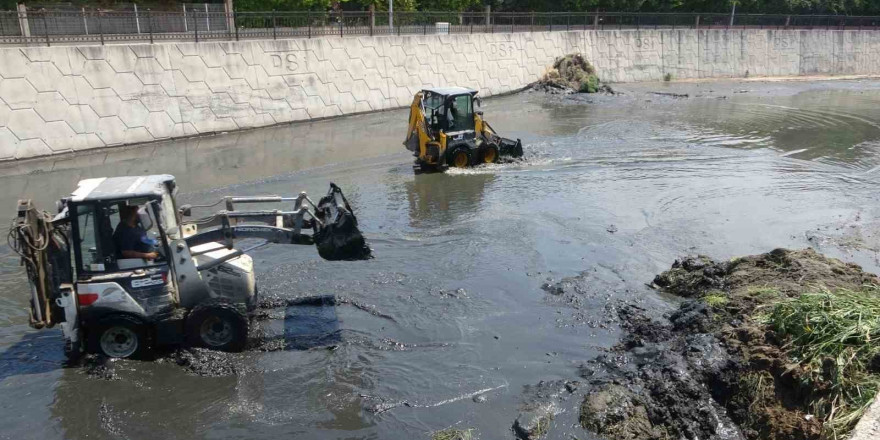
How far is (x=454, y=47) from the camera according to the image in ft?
99.9

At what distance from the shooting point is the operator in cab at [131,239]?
727 centimetres

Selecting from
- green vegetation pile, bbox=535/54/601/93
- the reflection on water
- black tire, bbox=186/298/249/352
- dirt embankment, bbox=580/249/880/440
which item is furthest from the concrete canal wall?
dirt embankment, bbox=580/249/880/440

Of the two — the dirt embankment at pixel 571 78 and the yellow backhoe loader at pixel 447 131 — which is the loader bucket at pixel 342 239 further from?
the dirt embankment at pixel 571 78

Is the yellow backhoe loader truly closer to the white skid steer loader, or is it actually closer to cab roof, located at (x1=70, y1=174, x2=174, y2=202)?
the white skid steer loader

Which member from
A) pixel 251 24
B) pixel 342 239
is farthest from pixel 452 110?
pixel 251 24

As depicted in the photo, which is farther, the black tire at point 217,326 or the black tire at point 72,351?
the black tire at point 217,326

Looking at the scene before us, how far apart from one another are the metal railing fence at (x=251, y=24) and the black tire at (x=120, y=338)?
14356 millimetres

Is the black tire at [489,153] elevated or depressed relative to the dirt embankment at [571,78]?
depressed

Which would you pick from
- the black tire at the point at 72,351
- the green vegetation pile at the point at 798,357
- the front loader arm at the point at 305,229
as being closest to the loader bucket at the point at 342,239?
the front loader arm at the point at 305,229

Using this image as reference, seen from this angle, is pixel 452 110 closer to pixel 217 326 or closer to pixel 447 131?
pixel 447 131

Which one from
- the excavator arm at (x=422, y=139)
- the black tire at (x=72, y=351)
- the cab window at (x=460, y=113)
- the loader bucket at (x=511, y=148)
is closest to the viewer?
the black tire at (x=72, y=351)

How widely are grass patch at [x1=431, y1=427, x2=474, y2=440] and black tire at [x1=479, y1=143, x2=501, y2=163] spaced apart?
464 inches

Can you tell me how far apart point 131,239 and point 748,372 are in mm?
6761

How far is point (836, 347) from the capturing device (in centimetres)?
666
